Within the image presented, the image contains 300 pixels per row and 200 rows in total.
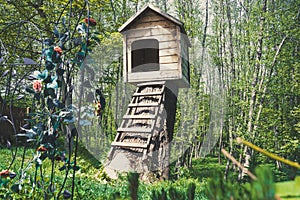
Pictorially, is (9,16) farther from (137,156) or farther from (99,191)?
(99,191)

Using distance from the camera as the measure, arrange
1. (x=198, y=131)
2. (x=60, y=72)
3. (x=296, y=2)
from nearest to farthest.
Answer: (x=60, y=72) → (x=296, y=2) → (x=198, y=131)

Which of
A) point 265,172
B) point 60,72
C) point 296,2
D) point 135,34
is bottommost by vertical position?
point 265,172

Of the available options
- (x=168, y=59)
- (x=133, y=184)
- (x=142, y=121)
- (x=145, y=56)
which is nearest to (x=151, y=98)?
(x=142, y=121)

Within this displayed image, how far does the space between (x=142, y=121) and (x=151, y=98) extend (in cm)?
48

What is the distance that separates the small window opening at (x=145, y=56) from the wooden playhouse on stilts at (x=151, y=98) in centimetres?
32

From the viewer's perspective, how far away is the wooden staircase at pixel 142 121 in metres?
5.90

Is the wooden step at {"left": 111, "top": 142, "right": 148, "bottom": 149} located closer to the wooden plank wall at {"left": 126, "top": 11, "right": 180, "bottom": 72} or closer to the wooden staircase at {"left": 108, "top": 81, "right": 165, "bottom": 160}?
the wooden staircase at {"left": 108, "top": 81, "right": 165, "bottom": 160}

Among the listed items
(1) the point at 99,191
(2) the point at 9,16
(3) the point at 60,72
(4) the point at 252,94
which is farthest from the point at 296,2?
(3) the point at 60,72

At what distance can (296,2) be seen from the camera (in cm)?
1138

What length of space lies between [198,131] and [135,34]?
9.13 m

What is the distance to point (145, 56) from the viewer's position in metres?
7.49

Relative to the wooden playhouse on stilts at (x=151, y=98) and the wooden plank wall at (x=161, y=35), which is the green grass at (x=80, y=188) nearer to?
the wooden playhouse on stilts at (x=151, y=98)

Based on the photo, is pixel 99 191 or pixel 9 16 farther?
pixel 9 16

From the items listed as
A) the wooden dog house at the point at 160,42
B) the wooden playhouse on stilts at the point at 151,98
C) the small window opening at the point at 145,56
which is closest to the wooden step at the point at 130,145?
the wooden playhouse on stilts at the point at 151,98
